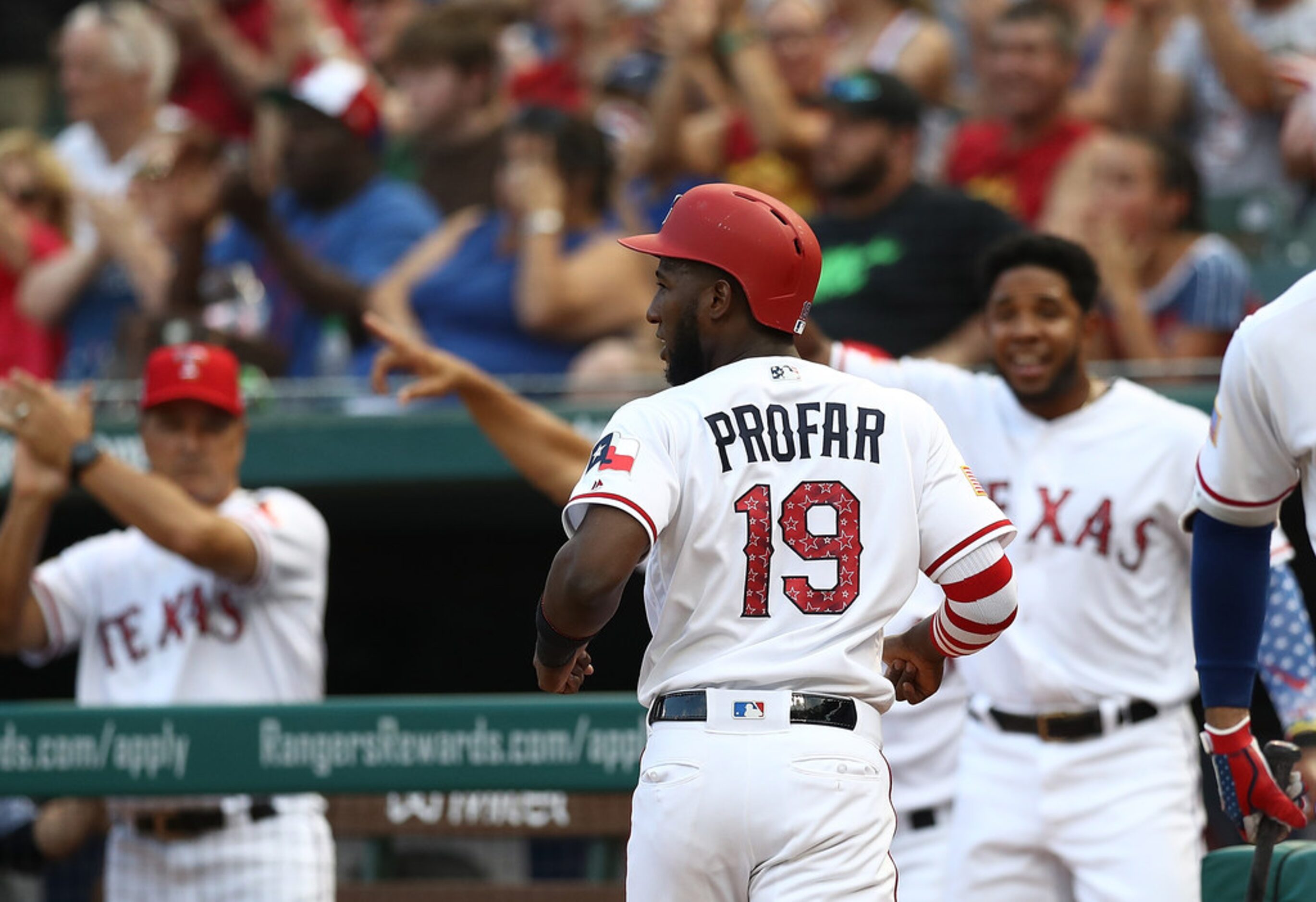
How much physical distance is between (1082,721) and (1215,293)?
2149 millimetres

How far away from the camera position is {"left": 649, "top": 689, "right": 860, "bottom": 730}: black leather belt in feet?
9.48

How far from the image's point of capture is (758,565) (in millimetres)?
2914

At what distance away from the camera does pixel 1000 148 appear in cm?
679

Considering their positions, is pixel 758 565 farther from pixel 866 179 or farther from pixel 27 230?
pixel 27 230

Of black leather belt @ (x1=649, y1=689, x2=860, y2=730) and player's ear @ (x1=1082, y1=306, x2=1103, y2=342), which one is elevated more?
player's ear @ (x1=1082, y1=306, x2=1103, y2=342)

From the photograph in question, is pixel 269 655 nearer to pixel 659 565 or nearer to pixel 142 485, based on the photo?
pixel 142 485

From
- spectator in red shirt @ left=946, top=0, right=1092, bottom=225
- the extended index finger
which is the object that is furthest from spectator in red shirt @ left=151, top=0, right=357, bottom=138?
the extended index finger

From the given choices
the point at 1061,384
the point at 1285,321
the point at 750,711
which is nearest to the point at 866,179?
the point at 1061,384

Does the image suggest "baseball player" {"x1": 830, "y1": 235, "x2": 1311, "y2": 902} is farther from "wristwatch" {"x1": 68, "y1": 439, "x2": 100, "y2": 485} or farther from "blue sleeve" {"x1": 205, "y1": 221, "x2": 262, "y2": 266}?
"blue sleeve" {"x1": 205, "y1": 221, "x2": 262, "y2": 266}

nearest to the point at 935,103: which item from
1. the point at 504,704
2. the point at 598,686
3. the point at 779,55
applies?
the point at 779,55

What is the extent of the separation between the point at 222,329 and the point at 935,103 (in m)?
2.96

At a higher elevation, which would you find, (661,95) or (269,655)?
(661,95)

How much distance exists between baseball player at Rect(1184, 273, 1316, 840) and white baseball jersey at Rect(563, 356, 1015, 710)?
460 millimetres

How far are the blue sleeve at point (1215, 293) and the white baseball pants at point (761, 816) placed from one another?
3.32 metres
